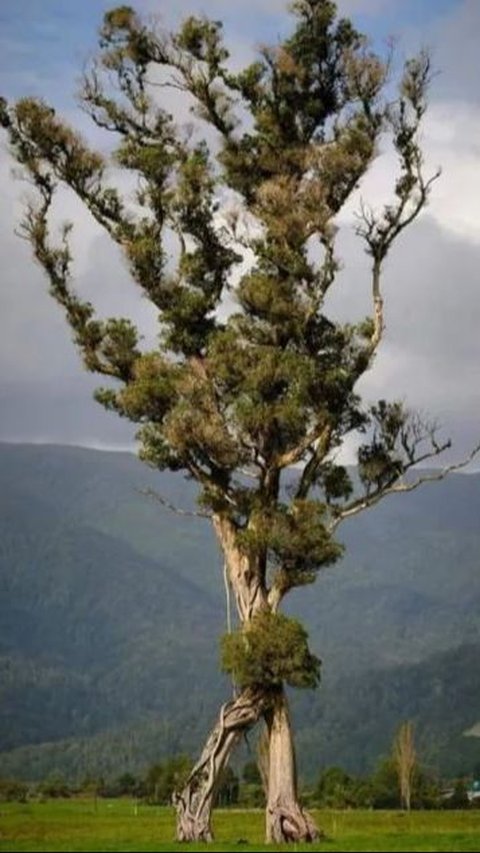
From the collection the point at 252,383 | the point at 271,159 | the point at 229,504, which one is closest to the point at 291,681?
the point at 229,504

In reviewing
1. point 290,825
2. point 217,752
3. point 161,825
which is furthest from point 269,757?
point 161,825

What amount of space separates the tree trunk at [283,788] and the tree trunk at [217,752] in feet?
1.48

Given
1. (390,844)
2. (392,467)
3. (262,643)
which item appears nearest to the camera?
(390,844)

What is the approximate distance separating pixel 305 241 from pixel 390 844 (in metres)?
16.7

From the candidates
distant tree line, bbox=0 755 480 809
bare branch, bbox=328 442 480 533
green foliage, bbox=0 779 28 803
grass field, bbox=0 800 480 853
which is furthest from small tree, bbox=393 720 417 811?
bare branch, bbox=328 442 480 533

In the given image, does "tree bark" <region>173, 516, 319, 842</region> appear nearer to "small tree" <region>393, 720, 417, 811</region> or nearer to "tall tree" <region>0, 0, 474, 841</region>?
"tall tree" <region>0, 0, 474, 841</region>

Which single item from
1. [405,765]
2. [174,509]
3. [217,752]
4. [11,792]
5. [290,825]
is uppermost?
[11,792]

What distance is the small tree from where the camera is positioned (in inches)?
4040

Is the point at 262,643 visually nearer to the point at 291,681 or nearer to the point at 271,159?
the point at 291,681

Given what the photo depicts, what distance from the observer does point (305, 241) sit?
38.2 meters

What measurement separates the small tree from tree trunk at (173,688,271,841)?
6613 centimetres

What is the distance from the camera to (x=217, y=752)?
35.4 metres

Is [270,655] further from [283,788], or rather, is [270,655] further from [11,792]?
[11,792]

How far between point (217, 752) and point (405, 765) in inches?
2794
